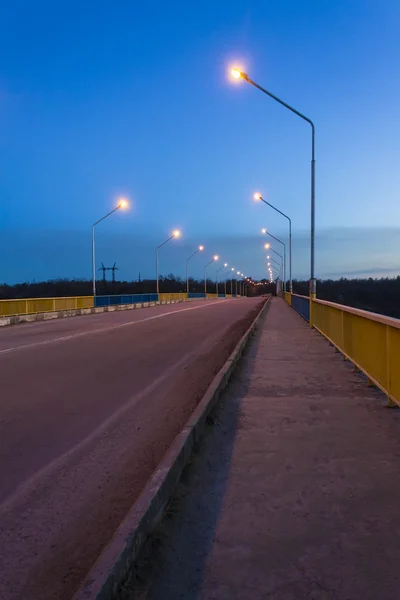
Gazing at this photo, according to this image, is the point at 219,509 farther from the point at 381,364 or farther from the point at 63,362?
the point at 63,362

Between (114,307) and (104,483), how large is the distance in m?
38.3

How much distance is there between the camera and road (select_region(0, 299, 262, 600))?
345 centimetres

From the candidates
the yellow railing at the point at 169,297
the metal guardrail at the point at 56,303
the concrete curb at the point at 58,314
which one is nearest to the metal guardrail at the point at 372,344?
the concrete curb at the point at 58,314

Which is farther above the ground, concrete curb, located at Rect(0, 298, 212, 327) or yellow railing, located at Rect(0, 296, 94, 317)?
yellow railing, located at Rect(0, 296, 94, 317)

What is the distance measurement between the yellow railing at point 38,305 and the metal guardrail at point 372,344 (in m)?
19.2

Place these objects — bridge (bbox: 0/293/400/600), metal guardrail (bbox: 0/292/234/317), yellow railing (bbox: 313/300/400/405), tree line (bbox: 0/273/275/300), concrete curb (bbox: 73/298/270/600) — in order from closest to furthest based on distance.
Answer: concrete curb (bbox: 73/298/270/600) → bridge (bbox: 0/293/400/600) → yellow railing (bbox: 313/300/400/405) → metal guardrail (bbox: 0/292/234/317) → tree line (bbox: 0/273/275/300)

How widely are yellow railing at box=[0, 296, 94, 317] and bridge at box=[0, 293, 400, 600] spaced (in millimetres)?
17566

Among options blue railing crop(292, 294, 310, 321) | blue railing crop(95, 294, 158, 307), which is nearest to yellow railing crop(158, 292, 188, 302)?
blue railing crop(95, 294, 158, 307)

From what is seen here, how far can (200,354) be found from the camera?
1338 centimetres

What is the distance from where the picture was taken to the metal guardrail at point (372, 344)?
21.7 ft

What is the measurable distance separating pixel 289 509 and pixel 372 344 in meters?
4.53

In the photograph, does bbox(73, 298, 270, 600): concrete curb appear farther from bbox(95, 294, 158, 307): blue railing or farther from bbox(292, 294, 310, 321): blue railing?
bbox(95, 294, 158, 307): blue railing

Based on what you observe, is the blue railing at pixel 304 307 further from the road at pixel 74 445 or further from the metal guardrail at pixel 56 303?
the metal guardrail at pixel 56 303

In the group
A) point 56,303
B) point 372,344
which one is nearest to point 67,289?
point 56,303
